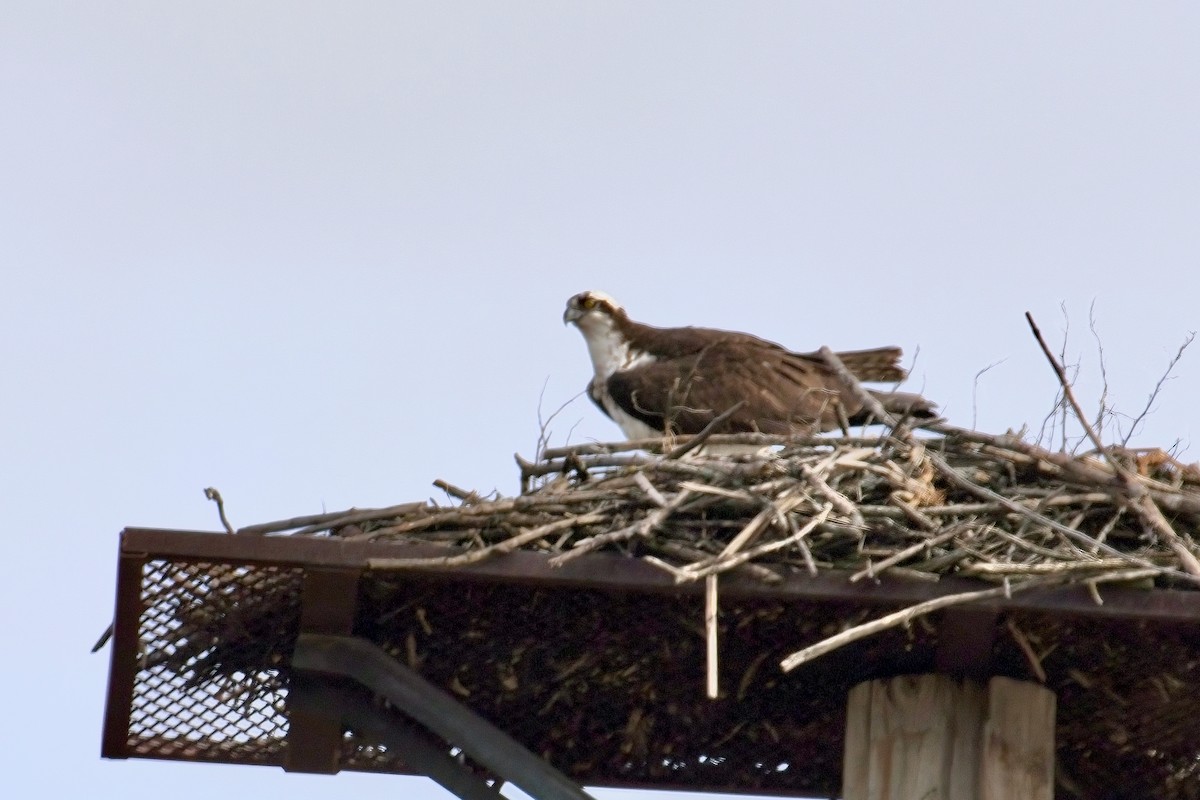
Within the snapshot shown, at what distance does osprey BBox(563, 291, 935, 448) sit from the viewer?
7.77m

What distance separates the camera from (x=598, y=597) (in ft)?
17.1

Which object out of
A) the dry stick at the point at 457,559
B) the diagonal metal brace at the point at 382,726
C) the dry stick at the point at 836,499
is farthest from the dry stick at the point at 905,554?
the diagonal metal brace at the point at 382,726

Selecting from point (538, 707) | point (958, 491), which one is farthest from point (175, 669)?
point (958, 491)

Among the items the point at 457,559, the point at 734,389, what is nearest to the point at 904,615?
the point at 457,559

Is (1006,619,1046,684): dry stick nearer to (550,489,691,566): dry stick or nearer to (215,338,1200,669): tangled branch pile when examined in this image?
(215,338,1200,669): tangled branch pile

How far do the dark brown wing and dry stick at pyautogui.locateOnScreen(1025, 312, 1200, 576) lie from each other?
7.94ft

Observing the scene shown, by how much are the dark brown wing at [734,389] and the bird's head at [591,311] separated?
0.74 metres

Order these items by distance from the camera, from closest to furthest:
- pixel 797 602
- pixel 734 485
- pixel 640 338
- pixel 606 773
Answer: pixel 797 602
pixel 734 485
pixel 606 773
pixel 640 338

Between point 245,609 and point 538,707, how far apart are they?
90 cm

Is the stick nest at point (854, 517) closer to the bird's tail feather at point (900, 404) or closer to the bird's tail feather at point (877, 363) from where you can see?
the bird's tail feather at point (900, 404)

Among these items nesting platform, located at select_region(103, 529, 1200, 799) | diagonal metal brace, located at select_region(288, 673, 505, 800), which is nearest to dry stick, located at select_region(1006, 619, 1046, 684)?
nesting platform, located at select_region(103, 529, 1200, 799)

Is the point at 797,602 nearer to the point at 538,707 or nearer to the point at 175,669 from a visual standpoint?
the point at 538,707

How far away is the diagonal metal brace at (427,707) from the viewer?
17.3 ft

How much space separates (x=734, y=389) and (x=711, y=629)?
10.8ft
